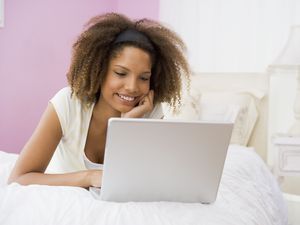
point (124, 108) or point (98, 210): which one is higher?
point (124, 108)

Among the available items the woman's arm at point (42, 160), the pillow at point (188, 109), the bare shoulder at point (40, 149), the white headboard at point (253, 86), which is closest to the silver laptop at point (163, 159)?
the woman's arm at point (42, 160)

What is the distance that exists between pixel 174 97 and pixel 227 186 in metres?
0.51

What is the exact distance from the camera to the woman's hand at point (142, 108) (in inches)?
60.6

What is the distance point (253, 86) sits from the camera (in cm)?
289

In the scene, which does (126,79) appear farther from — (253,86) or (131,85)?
(253,86)

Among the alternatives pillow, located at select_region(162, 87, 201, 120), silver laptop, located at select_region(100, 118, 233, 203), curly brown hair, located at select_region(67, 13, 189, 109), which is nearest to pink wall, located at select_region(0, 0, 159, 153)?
pillow, located at select_region(162, 87, 201, 120)

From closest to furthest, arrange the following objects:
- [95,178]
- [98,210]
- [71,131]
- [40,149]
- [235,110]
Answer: [98,210]
[95,178]
[40,149]
[71,131]
[235,110]

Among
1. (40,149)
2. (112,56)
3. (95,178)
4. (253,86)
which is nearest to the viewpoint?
(95,178)

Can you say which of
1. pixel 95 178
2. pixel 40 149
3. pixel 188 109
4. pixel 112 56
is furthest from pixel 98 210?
pixel 188 109

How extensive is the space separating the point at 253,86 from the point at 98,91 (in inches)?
60.9

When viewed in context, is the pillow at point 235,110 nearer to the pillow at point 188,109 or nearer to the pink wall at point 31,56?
the pillow at point 188,109

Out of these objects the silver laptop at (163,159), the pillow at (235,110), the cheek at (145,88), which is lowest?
the pillow at (235,110)

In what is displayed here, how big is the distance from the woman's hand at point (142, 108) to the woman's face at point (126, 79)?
26 mm

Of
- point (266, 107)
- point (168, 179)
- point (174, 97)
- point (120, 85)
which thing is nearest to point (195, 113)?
point (266, 107)
